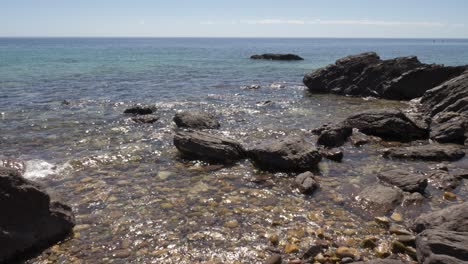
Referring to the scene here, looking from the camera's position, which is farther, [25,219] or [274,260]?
[25,219]

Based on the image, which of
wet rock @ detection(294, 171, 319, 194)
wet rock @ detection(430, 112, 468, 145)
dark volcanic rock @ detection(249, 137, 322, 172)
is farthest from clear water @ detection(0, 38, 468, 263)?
wet rock @ detection(430, 112, 468, 145)

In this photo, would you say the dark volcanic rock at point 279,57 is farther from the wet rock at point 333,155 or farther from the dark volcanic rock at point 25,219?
the dark volcanic rock at point 25,219

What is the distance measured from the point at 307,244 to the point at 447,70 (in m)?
30.0

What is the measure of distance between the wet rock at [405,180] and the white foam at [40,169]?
1315cm

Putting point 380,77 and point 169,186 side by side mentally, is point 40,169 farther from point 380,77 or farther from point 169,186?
point 380,77

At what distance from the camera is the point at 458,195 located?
1326 centimetres

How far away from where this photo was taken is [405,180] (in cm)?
1384

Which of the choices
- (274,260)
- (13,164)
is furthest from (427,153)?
(13,164)

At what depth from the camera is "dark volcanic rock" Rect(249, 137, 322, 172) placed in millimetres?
15641

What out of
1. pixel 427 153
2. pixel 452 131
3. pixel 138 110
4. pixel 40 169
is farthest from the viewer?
pixel 138 110

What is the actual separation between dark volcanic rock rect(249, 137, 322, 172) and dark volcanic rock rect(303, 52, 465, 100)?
21.8 m

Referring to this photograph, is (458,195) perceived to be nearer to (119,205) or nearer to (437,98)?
(119,205)

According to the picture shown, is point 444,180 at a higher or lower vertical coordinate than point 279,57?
lower

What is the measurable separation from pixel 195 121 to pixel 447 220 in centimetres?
1544
